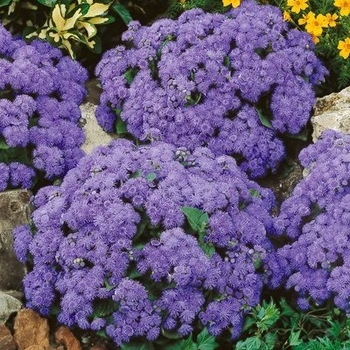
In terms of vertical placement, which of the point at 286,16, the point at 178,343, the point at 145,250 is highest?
the point at 286,16

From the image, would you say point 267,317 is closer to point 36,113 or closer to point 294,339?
point 294,339

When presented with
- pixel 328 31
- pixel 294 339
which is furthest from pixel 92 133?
pixel 294 339

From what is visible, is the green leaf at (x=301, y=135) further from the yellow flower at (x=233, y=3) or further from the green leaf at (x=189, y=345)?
the green leaf at (x=189, y=345)

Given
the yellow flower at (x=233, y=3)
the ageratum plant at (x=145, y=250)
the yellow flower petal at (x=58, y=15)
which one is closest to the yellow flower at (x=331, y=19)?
the yellow flower at (x=233, y=3)

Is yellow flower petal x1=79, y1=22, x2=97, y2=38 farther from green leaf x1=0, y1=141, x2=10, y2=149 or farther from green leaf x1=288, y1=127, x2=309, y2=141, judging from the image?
green leaf x1=288, y1=127, x2=309, y2=141

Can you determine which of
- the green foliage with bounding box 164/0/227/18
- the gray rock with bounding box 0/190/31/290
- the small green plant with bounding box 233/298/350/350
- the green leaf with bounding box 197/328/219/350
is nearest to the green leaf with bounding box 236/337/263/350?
the small green plant with bounding box 233/298/350/350

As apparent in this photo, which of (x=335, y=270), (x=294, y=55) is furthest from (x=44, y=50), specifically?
(x=335, y=270)
